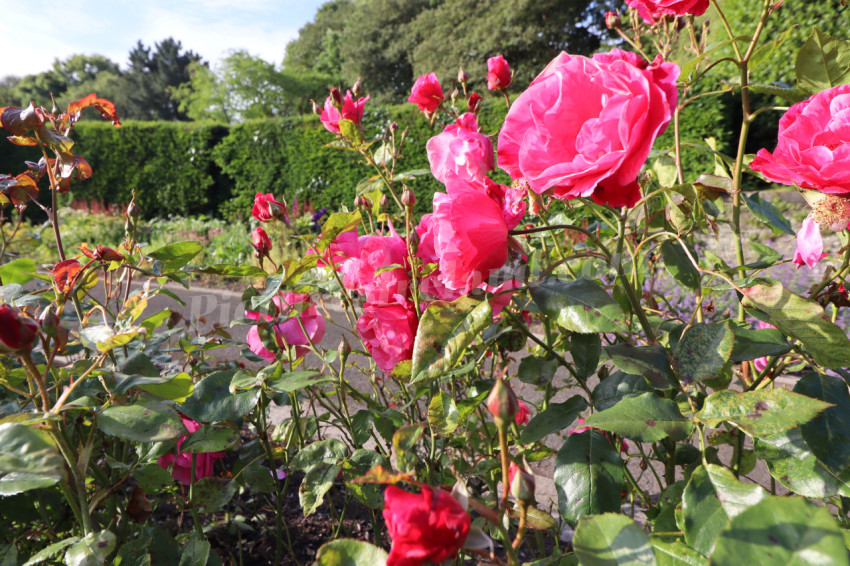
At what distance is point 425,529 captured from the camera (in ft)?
0.85

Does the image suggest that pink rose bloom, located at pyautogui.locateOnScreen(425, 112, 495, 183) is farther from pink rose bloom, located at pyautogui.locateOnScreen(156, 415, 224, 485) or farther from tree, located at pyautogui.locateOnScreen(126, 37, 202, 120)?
tree, located at pyautogui.locateOnScreen(126, 37, 202, 120)

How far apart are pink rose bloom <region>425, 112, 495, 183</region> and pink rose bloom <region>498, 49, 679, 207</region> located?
57 millimetres

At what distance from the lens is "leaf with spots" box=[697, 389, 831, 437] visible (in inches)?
14.0

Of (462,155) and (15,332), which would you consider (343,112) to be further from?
(15,332)

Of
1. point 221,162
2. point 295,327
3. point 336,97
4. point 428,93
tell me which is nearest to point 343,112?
point 336,97

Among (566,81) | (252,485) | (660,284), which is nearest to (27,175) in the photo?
(252,485)

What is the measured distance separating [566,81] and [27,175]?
0.82 meters

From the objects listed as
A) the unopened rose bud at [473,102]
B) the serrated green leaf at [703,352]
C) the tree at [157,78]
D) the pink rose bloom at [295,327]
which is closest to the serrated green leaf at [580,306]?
the serrated green leaf at [703,352]

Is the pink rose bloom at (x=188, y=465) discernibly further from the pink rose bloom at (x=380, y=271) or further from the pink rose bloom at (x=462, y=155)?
the pink rose bloom at (x=462, y=155)

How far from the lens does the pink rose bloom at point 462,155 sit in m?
0.52

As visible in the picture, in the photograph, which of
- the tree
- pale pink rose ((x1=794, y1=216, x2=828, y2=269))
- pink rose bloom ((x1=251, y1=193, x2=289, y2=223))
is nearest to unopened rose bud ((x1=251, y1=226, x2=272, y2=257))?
pink rose bloom ((x1=251, y1=193, x2=289, y2=223))

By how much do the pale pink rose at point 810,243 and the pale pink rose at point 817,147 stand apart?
0.07m

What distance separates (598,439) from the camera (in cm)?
49

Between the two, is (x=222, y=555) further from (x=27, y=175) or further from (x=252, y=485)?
(x=27, y=175)
